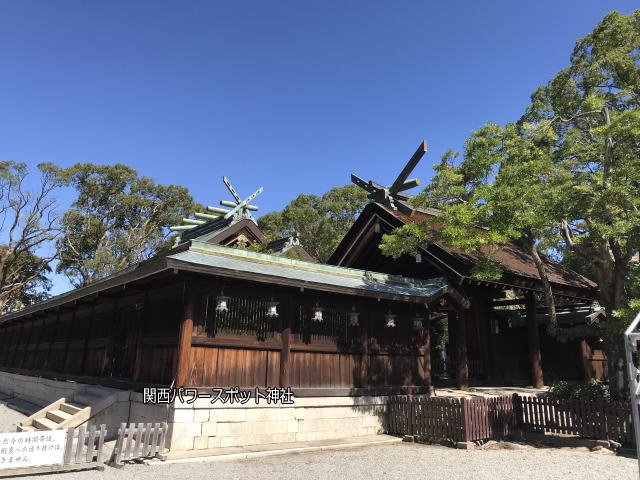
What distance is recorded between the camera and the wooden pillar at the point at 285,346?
35.4 feet

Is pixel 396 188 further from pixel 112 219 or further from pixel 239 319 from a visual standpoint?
pixel 112 219

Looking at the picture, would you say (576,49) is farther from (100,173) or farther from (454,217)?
(100,173)

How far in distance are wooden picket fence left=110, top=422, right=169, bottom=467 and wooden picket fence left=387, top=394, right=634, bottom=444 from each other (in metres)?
6.09

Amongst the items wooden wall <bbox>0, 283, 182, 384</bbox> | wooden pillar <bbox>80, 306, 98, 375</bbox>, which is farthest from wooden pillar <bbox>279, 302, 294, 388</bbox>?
wooden pillar <bbox>80, 306, 98, 375</bbox>

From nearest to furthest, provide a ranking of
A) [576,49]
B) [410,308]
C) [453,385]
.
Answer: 1. [410,308]
2. [453,385]
3. [576,49]

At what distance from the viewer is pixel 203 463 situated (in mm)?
8305

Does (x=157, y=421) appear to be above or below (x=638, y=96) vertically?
below

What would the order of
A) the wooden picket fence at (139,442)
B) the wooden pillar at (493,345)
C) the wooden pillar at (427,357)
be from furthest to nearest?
1. the wooden pillar at (493,345)
2. the wooden pillar at (427,357)
3. the wooden picket fence at (139,442)

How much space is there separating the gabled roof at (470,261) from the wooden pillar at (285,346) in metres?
7.13

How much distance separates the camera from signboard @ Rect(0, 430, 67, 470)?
22.7 ft

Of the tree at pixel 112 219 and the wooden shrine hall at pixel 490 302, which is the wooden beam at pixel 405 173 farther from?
the tree at pixel 112 219

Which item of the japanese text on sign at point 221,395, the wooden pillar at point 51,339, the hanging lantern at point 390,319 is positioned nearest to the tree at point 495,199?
the hanging lantern at point 390,319

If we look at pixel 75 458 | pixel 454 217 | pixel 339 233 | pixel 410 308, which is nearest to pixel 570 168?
pixel 454 217

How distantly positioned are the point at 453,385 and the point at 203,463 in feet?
36.5
